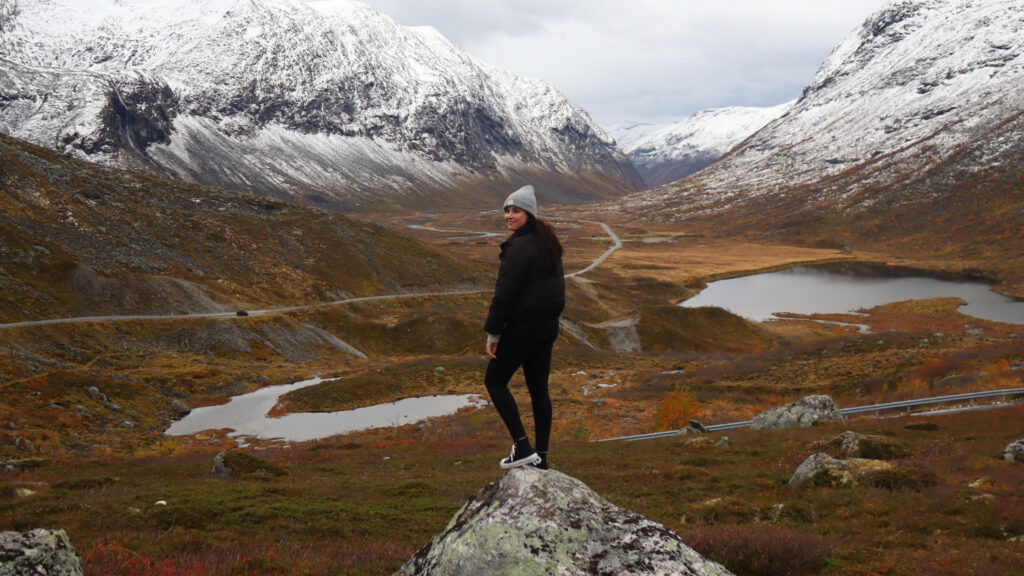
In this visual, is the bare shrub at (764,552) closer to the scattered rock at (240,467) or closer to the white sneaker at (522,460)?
the white sneaker at (522,460)

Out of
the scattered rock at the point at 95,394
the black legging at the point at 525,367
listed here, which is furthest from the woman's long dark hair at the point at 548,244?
the scattered rock at the point at 95,394

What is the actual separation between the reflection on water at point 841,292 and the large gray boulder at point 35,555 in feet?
327

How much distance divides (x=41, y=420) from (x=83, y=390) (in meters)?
5.29

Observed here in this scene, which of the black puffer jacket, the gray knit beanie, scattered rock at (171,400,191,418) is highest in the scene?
the gray knit beanie

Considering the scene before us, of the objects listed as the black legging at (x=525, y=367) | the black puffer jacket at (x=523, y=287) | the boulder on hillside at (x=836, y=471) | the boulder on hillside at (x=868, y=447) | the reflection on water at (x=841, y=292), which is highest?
the black puffer jacket at (x=523, y=287)

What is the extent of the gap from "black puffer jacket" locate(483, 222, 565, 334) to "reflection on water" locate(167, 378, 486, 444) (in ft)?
99.5

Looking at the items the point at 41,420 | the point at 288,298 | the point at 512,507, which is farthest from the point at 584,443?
the point at 288,298

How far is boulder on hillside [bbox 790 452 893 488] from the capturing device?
500 inches

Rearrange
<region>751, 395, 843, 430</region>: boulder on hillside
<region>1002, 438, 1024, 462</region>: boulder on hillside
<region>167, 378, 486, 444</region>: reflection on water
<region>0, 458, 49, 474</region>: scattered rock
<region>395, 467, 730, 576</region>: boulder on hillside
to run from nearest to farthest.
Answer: <region>395, 467, 730, 576</region>: boulder on hillside < <region>1002, 438, 1024, 462</region>: boulder on hillside < <region>0, 458, 49, 474</region>: scattered rock < <region>751, 395, 843, 430</region>: boulder on hillside < <region>167, 378, 486, 444</region>: reflection on water

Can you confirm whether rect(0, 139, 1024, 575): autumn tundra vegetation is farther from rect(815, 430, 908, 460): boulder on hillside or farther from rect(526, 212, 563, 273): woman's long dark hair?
rect(526, 212, 563, 273): woman's long dark hair

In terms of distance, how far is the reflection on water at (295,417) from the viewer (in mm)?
36281

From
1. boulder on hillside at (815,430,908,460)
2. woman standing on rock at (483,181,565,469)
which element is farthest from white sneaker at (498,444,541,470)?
boulder on hillside at (815,430,908,460)

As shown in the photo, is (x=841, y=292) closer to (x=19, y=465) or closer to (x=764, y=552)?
(x=764, y=552)

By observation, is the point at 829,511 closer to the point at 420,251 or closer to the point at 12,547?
the point at 12,547
